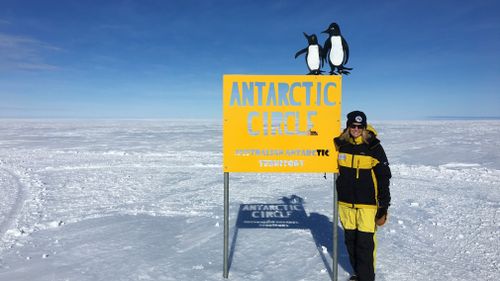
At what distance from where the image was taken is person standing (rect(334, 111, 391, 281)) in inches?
118

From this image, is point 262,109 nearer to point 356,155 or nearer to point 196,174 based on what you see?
point 356,155

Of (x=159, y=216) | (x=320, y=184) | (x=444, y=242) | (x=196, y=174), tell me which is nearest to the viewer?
(x=444, y=242)

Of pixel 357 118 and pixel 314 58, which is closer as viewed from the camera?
pixel 357 118

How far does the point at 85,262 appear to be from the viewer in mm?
3814

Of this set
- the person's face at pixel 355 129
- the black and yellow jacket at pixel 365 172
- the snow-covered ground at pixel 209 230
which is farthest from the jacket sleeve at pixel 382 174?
the snow-covered ground at pixel 209 230

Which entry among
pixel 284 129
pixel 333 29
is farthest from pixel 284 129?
pixel 333 29

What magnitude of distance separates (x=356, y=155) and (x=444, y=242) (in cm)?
248

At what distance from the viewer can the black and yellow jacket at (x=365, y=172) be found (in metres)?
3.00

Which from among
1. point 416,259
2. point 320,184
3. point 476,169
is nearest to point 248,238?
point 416,259

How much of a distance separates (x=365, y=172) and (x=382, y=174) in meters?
0.15

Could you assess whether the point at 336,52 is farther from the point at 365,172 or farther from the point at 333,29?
the point at 365,172

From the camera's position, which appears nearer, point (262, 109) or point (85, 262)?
point (262, 109)

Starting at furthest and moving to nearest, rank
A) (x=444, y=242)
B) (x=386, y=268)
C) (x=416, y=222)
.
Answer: (x=416, y=222), (x=444, y=242), (x=386, y=268)

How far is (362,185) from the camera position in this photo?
305 centimetres
